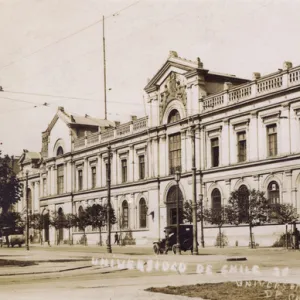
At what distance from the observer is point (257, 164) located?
42.9 m

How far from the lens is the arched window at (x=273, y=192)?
41656 millimetres

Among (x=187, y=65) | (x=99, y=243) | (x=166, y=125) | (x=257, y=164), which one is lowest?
(x=99, y=243)

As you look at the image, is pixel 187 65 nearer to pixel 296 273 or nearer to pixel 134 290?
pixel 296 273

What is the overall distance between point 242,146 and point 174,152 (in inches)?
315

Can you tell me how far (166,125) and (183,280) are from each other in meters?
35.1

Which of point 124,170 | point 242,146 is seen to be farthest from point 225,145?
point 124,170

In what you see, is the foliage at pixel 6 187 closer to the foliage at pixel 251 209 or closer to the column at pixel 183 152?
the column at pixel 183 152

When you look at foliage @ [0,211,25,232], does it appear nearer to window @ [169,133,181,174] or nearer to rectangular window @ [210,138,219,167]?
window @ [169,133,181,174]

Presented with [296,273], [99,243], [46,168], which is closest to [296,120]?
[296,273]

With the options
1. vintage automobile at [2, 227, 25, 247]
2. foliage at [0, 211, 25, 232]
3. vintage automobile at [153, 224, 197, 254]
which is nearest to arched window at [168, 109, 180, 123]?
vintage automobile at [153, 224, 197, 254]

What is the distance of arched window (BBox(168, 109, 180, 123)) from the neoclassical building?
0.28 ft

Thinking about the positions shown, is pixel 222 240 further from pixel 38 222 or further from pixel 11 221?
pixel 11 221

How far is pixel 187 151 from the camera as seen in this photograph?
49531 mm

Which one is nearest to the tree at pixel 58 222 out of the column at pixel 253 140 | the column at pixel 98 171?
the column at pixel 98 171
